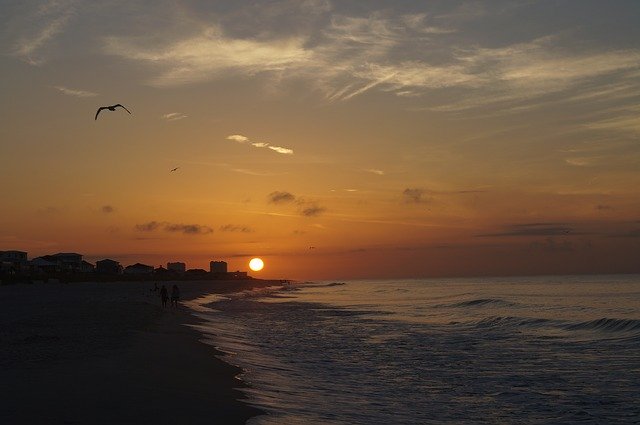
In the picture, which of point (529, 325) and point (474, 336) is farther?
point (529, 325)

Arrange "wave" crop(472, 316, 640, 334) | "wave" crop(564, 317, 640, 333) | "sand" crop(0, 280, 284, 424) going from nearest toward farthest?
"sand" crop(0, 280, 284, 424) → "wave" crop(564, 317, 640, 333) → "wave" crop(472, 316, 640, 334)

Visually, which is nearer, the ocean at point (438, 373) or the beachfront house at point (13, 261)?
the ocean at point (438, 373)

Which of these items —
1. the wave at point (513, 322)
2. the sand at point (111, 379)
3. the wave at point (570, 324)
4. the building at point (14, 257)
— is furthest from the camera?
the building at point (14, 257)

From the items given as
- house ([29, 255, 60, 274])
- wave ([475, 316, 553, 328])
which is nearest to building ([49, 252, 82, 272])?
house ([29, 255, 60, 274])

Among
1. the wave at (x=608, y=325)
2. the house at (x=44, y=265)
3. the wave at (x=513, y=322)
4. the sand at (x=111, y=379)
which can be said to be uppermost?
the house at (x=44, y=265)

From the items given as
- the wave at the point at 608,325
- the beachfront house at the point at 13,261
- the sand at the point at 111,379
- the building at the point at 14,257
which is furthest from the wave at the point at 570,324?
the building at the point at 14,257

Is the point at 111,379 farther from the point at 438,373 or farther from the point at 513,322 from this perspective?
the point at 513,322

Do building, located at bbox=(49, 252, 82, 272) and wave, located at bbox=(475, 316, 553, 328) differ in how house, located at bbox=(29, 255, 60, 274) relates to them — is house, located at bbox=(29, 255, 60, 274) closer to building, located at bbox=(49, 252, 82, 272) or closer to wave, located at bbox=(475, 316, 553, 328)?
building, located at bbox=(49, 252, 82, 272)

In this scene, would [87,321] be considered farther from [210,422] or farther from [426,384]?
[210,422]

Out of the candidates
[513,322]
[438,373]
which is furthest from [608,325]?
[438,373]

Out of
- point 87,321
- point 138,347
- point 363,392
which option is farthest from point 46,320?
point 363,392

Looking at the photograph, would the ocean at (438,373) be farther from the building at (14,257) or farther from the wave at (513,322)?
the building at (14,257)

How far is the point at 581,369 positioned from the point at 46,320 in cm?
2377

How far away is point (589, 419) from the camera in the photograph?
1347cm
